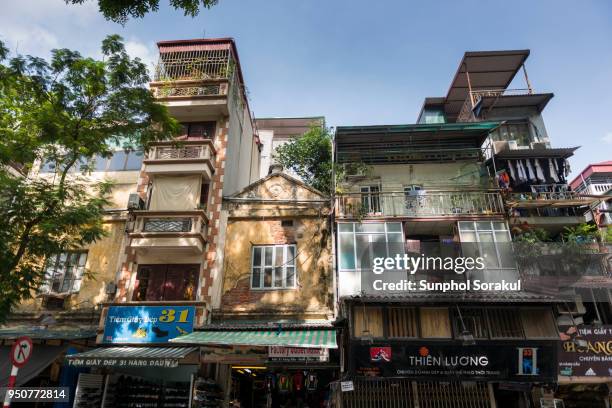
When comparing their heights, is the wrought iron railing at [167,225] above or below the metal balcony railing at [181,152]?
below

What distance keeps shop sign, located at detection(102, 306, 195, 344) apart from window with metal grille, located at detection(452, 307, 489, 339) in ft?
28.5

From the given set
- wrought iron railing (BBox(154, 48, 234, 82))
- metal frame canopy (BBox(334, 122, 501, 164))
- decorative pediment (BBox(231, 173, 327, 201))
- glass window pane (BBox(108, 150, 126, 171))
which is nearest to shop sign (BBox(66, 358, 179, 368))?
decorative pediment (BBox(231, 173, 327, 201))

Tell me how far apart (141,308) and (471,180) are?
568 inches

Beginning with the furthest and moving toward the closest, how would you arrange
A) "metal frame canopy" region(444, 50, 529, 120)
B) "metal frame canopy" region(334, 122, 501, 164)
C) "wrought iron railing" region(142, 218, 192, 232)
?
"metal frame canopy" region(444, 50, 529, 120) → "metal frame canopy" region(334, 122, 501, 164) → "wrought iron railing" region(142, 218, 192, 232)

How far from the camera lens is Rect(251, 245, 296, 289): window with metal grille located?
49.3 ft

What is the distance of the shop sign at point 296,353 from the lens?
11.5 meters

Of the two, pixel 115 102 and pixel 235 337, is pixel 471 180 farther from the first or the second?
pixel 115 102

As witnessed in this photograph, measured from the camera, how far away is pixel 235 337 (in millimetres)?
12008

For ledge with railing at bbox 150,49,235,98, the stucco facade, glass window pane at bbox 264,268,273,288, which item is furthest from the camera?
ledge with railing at bbox 150,49,235,98

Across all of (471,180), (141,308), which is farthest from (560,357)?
(141,308)

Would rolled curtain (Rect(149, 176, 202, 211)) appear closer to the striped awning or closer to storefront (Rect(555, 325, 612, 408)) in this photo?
the striped awning

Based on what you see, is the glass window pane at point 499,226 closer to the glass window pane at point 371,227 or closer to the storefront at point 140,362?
the glass window pane at point 371,227

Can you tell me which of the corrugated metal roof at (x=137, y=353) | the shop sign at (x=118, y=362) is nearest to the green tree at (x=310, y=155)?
the corrugated metal roof at (x=137, y=353)

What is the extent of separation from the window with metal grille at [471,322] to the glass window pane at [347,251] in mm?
3874
